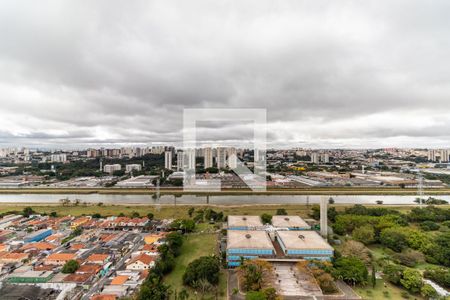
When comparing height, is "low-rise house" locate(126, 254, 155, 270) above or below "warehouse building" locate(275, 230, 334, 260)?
below

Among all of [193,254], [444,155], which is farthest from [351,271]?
[444,155]

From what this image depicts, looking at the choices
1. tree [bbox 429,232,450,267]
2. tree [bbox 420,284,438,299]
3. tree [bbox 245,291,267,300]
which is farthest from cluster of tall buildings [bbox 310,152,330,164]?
tree [bbox 245,291,267,300]

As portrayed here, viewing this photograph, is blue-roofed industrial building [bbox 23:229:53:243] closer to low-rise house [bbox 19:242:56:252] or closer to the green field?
low-rise house [bbox 19:242:56:252]

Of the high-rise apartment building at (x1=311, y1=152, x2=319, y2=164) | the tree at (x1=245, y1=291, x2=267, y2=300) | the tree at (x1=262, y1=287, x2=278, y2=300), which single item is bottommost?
the tree at (x1=262, y1=287, x2=278, y2=300)

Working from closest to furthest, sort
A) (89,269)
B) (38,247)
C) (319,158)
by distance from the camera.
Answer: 1. (89,269)
2. (38,247)
3. (319,158)

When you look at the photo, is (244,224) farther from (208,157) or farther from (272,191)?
(208,157)
